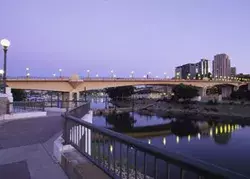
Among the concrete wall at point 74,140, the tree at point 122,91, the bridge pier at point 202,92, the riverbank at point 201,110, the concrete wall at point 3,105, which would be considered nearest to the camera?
the concrete wall at point 74,140

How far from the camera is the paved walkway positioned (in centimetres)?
596

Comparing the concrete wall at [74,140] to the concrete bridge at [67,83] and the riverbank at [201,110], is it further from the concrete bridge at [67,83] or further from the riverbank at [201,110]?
the riverbank at [201,110]

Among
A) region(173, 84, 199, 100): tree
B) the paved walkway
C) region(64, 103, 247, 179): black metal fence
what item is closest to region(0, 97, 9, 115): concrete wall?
the paved walkway

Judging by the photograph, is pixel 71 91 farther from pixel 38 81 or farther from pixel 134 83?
pixel 134 83

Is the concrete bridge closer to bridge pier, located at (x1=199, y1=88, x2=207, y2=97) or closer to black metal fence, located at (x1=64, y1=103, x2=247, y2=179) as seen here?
bridge pier, located at (x1=199, y1=88, x2=207, y2=97)

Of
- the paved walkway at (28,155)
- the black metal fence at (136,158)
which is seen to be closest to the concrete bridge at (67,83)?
the paved walkway at (28,155)

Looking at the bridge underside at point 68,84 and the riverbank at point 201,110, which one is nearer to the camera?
the bridge underside at point 68,84

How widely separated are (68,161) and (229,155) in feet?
91.7

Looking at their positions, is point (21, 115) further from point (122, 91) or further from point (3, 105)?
point (122, 91)

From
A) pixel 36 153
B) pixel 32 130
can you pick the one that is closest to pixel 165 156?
pixel 36 153

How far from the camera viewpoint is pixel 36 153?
25.5ft

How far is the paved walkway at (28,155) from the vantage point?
5961 millimetres

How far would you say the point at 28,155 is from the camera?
7.55m

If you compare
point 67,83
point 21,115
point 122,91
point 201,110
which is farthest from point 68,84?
point 122,91
